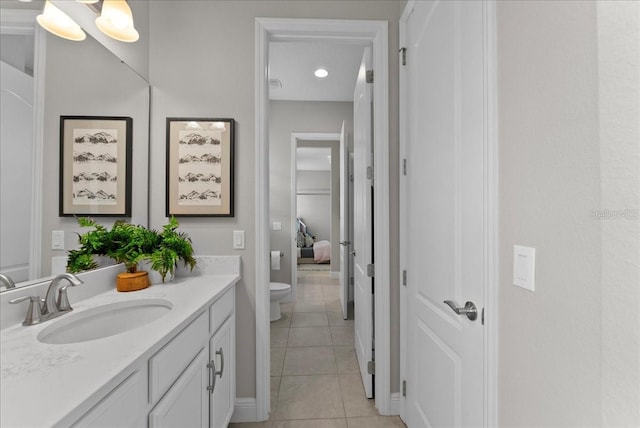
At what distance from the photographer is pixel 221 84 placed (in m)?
1.78

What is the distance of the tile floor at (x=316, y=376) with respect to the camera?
173 centimetres

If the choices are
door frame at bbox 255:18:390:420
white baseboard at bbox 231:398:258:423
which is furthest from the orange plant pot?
white baseboard at bbox 231:398:258:423

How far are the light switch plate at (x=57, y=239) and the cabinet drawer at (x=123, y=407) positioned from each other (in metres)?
0.82

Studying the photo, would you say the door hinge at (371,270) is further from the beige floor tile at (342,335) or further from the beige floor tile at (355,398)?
the beige floor tile at (342,335)

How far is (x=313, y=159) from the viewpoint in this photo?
6.93 meters

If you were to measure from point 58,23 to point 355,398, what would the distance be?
2.57m

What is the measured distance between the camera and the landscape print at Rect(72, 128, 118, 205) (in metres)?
1.34

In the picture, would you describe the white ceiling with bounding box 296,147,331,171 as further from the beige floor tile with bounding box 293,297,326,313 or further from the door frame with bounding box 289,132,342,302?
the beige floor tile with bounding box 293,297,326,313

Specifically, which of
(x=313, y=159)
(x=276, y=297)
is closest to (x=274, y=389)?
(x=276, y=297)

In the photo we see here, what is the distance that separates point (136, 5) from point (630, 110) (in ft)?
7.48

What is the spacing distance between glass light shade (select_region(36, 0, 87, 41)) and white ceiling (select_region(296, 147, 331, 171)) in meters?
4.35

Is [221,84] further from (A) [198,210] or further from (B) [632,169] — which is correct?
(B) [632,169]

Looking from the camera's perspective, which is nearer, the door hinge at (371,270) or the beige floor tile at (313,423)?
the beige floor tile at (313,423)

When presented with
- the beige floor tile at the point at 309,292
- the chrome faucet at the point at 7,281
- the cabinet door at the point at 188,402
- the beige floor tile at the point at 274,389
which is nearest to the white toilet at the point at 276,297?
the beige floor tile at the point at 309,292
